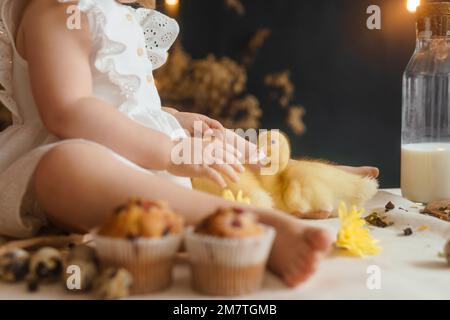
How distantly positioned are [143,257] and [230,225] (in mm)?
99

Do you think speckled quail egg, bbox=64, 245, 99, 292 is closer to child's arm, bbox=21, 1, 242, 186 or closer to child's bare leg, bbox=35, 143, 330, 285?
child's bare leg, bbox=35, 143, 330, 285

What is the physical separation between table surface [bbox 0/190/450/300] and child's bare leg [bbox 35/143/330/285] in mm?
29

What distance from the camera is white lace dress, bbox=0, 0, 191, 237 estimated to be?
3.05ft

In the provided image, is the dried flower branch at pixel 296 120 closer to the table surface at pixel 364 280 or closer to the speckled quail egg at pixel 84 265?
the table surface at pixel 364 280

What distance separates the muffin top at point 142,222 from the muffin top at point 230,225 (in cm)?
3

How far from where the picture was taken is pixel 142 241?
2.13ft

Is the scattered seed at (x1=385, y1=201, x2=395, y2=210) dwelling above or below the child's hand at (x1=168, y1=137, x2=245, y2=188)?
below

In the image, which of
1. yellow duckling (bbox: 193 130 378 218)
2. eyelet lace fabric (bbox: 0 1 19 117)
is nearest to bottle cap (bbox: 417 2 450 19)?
yellow duckling (bbox: 193 130 378 218)

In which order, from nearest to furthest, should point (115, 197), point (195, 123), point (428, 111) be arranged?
point (115, 197)
point (195, 123)
point (428, 111)

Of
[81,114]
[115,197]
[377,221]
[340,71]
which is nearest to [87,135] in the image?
[81,114]

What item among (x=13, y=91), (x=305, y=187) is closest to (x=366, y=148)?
(x=305, y=187)

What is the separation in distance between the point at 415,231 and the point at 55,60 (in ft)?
2.07

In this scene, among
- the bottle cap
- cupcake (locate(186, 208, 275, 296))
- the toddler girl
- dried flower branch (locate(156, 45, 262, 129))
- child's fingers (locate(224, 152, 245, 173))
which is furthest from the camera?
dried flower branch (locate(156, 45, 262, 129))

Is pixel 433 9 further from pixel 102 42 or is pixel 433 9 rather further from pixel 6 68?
pixel 6 68
